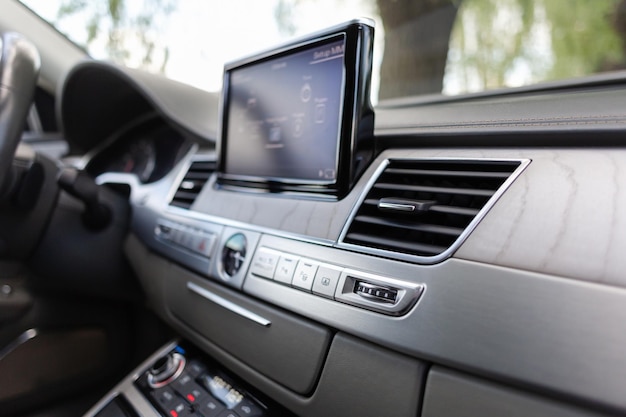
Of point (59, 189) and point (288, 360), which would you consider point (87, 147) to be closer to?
point (59, 189)

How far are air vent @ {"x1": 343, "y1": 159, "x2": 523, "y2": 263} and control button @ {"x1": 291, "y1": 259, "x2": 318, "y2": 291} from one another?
81mm

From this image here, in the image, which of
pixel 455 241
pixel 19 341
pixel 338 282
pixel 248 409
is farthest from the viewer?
pixel 19 341

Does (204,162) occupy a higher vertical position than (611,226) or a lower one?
higher

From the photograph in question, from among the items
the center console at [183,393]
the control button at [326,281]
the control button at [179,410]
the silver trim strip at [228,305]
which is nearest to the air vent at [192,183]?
the silver trim strip at [228,305]

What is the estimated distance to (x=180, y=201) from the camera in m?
1.45

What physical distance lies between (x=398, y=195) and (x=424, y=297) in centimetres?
23

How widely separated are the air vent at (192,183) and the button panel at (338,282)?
48 cm

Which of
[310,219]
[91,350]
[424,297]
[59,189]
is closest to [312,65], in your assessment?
[310,219]

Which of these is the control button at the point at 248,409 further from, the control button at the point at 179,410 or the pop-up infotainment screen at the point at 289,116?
the pop-up infotainment screen at the point at 289,116

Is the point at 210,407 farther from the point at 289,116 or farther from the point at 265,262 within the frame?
the point at 289,116

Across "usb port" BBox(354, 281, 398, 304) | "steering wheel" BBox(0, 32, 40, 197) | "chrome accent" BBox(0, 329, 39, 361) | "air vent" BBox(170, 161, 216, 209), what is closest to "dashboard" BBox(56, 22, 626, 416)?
"usb port" BBox(354, 281, 398, 304)

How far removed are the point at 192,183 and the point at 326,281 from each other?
75 centimetres

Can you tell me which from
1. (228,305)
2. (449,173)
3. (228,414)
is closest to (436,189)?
(449,173)

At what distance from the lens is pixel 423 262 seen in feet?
2.38
